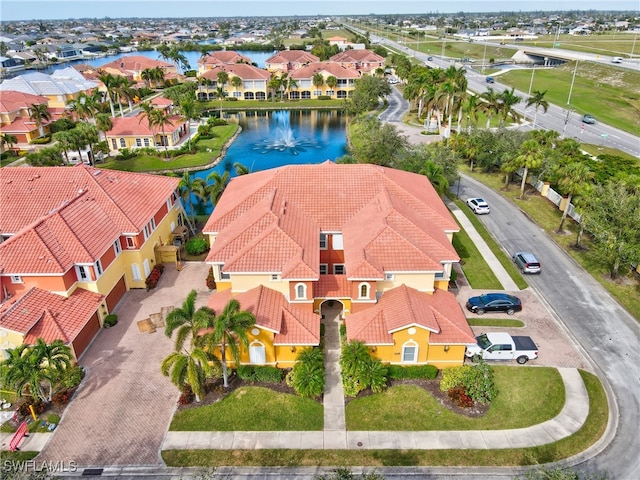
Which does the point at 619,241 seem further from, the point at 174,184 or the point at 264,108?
the point at 264,108

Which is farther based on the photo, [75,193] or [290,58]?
[290,58]

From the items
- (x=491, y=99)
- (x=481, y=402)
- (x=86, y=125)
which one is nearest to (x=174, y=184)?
(x=86, y=125)

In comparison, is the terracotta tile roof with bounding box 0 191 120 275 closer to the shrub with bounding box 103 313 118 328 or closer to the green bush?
the shrub with bounding box 103 313 118 328

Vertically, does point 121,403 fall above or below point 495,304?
below

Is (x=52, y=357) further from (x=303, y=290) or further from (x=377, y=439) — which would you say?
(x=377, y=439)

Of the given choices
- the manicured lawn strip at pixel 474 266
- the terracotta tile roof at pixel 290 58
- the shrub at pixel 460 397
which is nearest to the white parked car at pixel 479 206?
the manicured lawn strip at pixel 474 266

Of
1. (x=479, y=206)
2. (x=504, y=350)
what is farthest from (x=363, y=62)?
(x=504, y=350)

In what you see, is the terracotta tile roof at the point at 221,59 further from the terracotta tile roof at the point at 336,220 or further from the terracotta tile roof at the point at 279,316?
the terracotta tile roof at the point at 279,316

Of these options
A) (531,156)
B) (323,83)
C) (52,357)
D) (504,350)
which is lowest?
(504,350)
